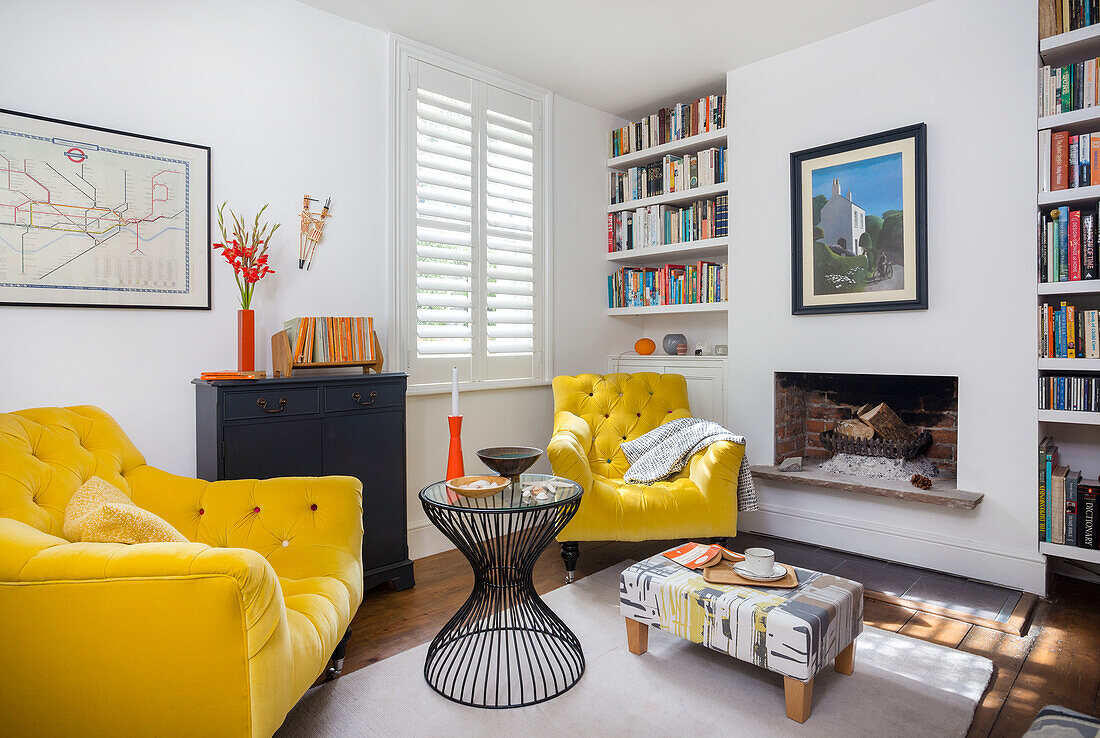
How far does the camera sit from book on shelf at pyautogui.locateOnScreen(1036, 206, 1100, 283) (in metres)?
2.64

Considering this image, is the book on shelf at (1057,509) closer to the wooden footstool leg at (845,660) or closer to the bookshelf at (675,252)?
the wooden footstool leg at (845,660)

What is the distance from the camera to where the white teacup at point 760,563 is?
80.5 inches

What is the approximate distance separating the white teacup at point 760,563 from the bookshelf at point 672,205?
2108 mm

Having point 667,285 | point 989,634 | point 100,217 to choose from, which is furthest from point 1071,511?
point 100,217

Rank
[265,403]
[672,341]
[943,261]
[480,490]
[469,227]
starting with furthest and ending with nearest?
1. [672,341]
2. [469,227]
3. [943,261]
4. [265,403]
5. [480,490]

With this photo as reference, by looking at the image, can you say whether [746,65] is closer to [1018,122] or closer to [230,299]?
[1018,122]

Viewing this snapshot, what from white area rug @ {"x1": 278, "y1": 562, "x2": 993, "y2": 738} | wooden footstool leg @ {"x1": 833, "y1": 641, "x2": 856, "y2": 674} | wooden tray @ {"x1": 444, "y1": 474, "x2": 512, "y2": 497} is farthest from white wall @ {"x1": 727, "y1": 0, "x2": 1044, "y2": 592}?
wooden tray @ {"x1": 444, "y1": 474, "x2": 512, "y2": 497}

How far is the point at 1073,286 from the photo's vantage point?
267 cm

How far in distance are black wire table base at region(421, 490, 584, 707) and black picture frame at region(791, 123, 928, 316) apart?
81.8 inches

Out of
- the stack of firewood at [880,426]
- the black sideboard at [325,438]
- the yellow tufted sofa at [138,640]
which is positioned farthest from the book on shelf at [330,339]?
the stack of firewood at [880,426]

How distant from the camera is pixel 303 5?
9.82 ft

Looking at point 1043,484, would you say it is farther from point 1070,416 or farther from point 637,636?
point 637,636

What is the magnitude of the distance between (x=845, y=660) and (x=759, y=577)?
17.3 inches

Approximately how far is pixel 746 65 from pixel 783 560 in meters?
2.81
